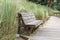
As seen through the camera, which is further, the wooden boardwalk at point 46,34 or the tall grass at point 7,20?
the wooden boardwalk at point 46,34

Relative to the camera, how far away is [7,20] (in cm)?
529

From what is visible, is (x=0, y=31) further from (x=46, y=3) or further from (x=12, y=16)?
(x=46, y=3)

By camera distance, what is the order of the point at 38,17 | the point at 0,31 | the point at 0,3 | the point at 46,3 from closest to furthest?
1. the point at 0,31
2. the point at 0,3
3. the point at 38,17
4. the point at 46,3

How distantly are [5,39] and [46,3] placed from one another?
83.3ft

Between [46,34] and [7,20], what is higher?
[7,20]

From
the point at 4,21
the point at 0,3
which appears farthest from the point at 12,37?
the point at 0,3

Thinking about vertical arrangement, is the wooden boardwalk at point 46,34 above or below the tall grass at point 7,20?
below

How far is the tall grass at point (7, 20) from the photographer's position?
5.11 meters

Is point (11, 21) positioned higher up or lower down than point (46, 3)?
higher up

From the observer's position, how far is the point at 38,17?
504 inches

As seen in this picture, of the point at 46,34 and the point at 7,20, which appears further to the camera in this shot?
the point at 46,34

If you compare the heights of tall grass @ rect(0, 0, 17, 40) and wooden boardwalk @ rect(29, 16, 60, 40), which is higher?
tall grass @ rect(0, 0, 17, 40)

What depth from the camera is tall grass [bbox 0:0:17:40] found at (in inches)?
201

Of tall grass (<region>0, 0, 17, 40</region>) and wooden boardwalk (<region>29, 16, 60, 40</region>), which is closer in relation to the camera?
tall grass (<region>0, 0, 17, 40</region>)
